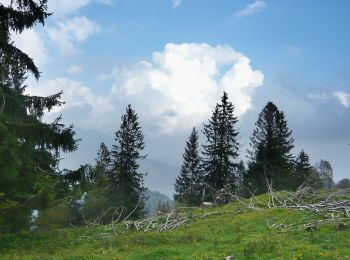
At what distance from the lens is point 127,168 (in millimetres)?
56125

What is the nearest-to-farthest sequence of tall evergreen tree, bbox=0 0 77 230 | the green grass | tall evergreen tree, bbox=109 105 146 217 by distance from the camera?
the green grass → tall evergreen tree, bbox=0 0 77 230 → tall evergreen tree, bbox=109 105 146 217

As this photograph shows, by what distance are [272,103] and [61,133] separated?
4704cm

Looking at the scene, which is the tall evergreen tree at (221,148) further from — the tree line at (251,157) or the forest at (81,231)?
the forest at (81,231)

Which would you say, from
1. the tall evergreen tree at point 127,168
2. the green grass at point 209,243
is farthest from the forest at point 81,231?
the tall evergreen tree at point 127,168

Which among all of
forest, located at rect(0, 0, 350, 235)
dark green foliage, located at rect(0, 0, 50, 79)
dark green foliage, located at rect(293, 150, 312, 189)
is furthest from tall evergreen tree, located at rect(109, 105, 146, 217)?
dark green foliage, located at rect(0, 0, 50, 79)

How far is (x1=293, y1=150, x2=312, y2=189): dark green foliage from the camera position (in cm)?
6303

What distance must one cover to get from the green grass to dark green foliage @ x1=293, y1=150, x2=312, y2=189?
42.7 metres

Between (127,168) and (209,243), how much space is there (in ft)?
136

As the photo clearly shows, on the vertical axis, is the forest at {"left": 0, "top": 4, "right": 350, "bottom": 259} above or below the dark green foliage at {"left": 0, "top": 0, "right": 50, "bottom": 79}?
below

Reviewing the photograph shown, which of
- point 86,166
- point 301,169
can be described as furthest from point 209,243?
point 301,169

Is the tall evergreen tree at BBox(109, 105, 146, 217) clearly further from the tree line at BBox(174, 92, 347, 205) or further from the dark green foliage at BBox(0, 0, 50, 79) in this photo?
the dark green foliage at BBox(0, 0, 50, 79)

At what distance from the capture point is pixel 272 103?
62.1 m

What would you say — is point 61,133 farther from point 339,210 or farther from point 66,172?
point 339,210

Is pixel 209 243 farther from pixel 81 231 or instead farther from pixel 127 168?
pixel 127 168
